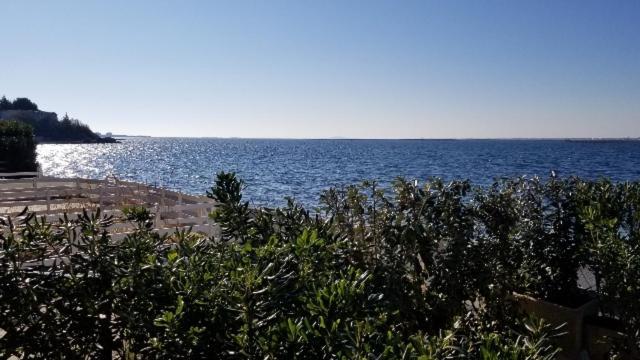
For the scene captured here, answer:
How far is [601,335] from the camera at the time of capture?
5.04 metres

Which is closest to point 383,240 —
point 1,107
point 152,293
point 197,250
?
point 197,250

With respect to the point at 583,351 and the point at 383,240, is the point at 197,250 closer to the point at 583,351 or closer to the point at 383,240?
the point at 383,240

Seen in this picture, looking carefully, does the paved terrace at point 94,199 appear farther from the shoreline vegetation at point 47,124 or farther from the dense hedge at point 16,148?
the shoreline vegetation at point 47,124

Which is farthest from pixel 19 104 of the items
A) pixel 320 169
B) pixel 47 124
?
pixel 320 169

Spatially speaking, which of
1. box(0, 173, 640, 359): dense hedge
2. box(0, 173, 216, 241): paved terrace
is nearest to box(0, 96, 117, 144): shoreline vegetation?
box(0, 173, 216, 241): paved terrace

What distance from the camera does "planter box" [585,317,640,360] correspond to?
15.8 ft

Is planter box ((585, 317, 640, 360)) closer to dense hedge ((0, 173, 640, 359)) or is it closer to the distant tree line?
dense hedge ((0, 173, 640, 359))

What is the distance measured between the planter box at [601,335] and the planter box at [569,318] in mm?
67

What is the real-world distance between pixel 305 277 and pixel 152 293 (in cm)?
79

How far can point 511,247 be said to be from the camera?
5.66 metres

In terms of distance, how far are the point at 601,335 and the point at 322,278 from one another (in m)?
3.88

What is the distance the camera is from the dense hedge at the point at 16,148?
30.4 m

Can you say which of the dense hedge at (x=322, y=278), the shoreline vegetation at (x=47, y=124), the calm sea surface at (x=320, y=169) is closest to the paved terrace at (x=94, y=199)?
the calm sea surface at (x=320, y=169)

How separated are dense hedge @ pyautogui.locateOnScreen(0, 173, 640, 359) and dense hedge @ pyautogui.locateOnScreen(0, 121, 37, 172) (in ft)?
102
